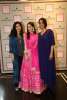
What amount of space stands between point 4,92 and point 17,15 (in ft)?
5.57

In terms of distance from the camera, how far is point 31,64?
379cm

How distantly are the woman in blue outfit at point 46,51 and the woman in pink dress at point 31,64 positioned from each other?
0.23 feet

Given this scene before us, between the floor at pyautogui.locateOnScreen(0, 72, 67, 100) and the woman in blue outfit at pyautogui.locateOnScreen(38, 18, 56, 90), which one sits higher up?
the woman in blue outfit at pyautogui.locateOnScreen(38, 18, 56, 90)

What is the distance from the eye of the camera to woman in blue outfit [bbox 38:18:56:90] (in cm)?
369

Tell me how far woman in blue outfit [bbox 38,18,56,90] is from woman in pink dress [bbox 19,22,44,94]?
70 millimetres

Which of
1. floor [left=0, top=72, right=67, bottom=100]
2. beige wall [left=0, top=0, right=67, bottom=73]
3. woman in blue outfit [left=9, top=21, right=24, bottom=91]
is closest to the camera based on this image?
floor [left=0, top=72, right=67, bottom=100]

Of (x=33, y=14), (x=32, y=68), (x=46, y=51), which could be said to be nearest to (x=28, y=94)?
(x=32, y=68)

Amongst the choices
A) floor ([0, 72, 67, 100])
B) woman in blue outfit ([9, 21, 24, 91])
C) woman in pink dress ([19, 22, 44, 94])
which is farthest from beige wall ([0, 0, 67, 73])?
floor ([0, 72, 67, 100])

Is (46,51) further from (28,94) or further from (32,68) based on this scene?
(28,94)

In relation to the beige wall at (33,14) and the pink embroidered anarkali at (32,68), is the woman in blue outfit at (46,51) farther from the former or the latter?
the beige wall at (33,14)

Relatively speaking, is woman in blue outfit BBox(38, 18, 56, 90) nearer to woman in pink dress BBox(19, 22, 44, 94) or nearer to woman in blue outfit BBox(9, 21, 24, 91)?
woman in pink dress BBox(19, 22, 44, 94)

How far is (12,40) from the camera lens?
3.88 m

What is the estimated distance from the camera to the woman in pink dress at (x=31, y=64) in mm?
3742

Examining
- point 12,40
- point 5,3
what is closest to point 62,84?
point 12,40
